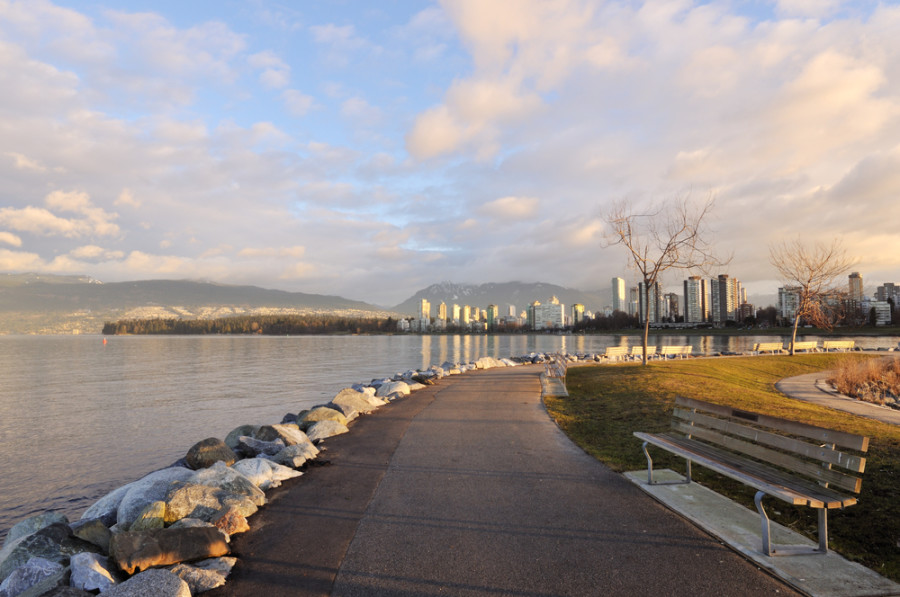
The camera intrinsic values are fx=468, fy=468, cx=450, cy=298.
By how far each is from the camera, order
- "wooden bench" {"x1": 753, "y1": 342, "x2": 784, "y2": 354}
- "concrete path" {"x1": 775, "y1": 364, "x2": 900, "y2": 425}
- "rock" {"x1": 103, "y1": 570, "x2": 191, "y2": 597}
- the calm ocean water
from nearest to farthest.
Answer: "rock" {"x1": 103, "y1": 570, "x2": 191, "y2": 597}, the calm ocean water, "concrete path" {"x1": 775, "y1": 364, "x2": 900, "y2": 425}, "wooden bench" {"x1": 753, "y1": 342, "x2": 784, "y2": 354}

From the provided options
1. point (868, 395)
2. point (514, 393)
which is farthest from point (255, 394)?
point (868, 395)

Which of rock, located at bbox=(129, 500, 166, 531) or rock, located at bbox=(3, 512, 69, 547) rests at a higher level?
rock, located at bbox=(129, 500, 166, 531)

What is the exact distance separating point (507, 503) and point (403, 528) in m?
1.40

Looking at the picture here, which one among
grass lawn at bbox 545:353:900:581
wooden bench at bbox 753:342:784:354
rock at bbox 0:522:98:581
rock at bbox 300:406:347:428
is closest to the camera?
grass lawn at bbox 545:353:900:581

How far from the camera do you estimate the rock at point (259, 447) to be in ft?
28.4

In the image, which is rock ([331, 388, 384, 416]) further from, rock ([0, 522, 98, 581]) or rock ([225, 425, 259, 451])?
rock ([0, 522, 98, 581])

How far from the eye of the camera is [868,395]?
1447 centimetres

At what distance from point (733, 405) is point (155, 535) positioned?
1193cm

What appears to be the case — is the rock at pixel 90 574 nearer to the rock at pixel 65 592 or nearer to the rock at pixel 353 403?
the rock at pixel 65 592

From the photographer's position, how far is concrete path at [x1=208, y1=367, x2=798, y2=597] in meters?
3.92

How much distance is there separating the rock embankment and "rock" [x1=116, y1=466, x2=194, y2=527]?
0.5 inches

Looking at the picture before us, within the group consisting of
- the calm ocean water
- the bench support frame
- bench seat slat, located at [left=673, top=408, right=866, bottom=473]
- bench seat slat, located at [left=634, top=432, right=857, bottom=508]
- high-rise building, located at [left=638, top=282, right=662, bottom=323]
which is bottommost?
the calm ocean water

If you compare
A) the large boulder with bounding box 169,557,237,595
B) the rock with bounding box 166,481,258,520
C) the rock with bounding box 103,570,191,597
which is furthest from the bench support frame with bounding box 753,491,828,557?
the rock with bounding box 166,481,258,520

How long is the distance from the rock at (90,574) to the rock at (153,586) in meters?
0.28
